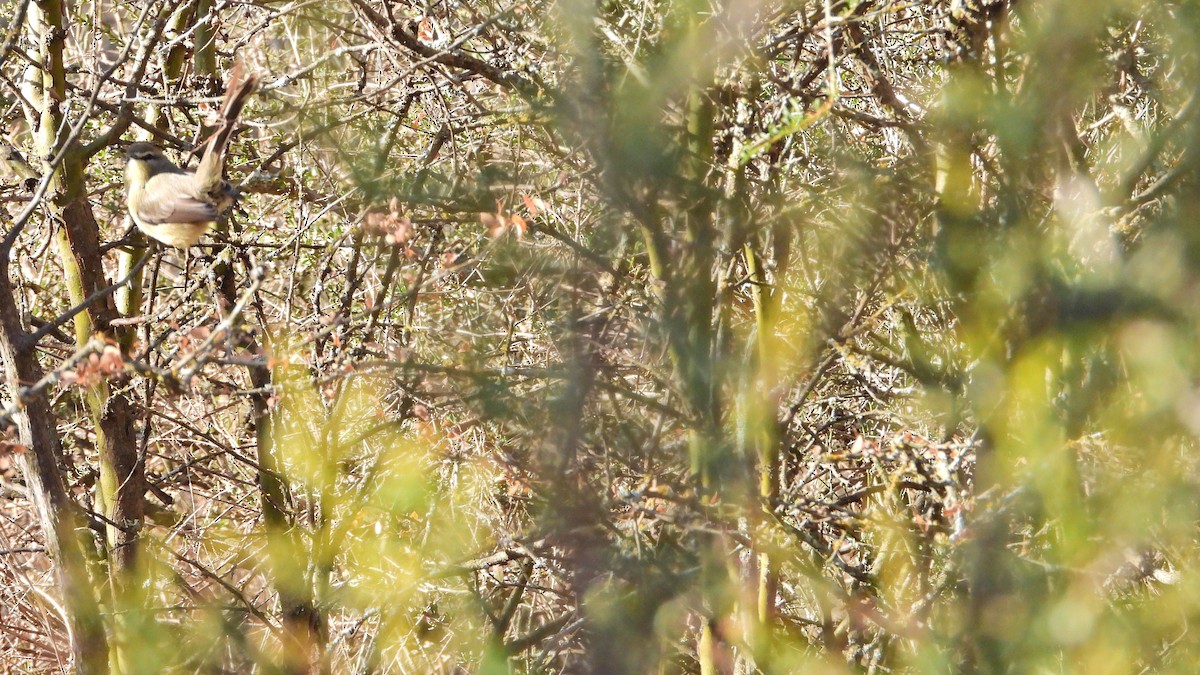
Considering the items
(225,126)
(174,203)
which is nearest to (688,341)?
(225,126)

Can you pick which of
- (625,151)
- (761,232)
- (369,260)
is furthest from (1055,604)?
(369,260)

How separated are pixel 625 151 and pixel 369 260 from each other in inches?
137

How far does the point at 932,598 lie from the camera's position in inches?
92.9

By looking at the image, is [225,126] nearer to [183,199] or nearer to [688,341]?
[183,199]

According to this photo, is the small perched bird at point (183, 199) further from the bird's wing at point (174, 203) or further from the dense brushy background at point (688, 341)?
the dense brushy background at point (688, 341)

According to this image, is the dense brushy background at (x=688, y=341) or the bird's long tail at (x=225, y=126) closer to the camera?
the dense brushy background at (x=688, y=341)

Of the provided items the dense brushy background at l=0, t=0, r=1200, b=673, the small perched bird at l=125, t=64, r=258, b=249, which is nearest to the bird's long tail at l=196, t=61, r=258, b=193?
the small perched bird at l=125, t=64, r=258, b=249

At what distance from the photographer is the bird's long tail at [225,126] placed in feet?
13.8

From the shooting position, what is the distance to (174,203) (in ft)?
15.7

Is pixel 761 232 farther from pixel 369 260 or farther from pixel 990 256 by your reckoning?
pixel 369 260

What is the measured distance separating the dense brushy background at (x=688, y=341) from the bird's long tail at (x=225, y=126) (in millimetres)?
249

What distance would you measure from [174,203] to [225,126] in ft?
2.32

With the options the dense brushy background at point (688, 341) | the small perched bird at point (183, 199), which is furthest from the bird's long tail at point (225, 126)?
the dense brushy background at point (688, 341)

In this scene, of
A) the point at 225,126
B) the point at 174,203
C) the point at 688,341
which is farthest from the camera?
the point at 174,203
